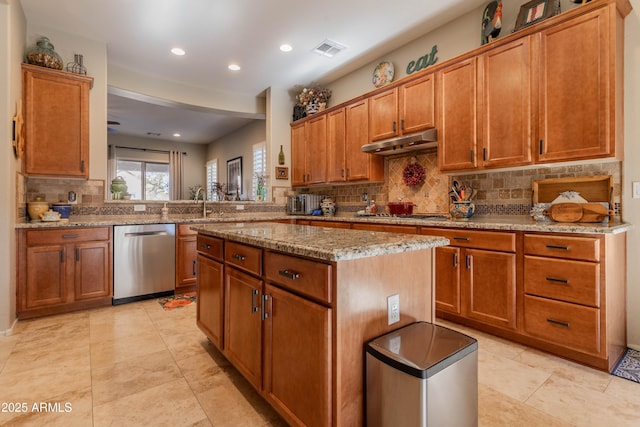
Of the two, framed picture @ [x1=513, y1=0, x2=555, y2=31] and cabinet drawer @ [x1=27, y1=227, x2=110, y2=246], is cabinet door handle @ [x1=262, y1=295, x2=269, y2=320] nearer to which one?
cabinet drawer @ [x1=27, y1=227, x2=110, y2=246]

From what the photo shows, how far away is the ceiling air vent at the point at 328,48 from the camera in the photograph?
3.74 meters

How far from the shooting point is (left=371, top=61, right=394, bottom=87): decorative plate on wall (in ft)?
12.9

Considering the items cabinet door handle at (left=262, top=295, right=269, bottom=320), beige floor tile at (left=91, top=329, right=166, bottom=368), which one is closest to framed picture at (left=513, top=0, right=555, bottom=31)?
cabinet door handle at (left=262, top=295, right=269, bottom=320)

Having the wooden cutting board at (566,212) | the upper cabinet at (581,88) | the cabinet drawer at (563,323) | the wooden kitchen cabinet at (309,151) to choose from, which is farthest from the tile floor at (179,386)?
the wooden kitchen cabinet at (309,151)

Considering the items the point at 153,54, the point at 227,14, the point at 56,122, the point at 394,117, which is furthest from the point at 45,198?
the point at 394,117

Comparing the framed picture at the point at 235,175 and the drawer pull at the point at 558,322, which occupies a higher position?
the framed picture at the point at 235,175

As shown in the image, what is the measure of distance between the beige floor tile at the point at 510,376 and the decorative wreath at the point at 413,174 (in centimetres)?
206

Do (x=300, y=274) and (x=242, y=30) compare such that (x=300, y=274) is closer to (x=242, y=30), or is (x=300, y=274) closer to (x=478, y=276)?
(x=478, y=276)

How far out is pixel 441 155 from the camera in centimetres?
314

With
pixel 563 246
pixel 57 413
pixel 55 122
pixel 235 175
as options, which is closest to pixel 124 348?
pixel 57 413

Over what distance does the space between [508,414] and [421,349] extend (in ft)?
2.98

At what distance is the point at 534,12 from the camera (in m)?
2.57

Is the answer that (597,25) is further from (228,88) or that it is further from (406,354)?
→ (228,88)

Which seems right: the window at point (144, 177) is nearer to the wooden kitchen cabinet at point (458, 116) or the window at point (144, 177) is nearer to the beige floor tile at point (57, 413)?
the beige floor tile at point (57, 413)
